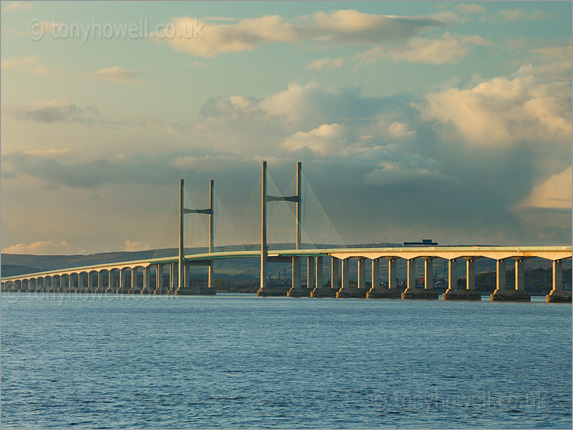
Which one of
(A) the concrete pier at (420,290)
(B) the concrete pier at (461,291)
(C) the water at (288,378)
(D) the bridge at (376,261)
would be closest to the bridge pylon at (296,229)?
(D) the bridge at (376,261)

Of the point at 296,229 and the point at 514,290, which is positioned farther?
the point at 296,229

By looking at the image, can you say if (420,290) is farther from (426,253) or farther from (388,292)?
(426,253)

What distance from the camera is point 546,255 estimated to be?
374 feet

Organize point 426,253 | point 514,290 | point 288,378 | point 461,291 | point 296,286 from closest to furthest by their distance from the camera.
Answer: point 288,378, point 514,290, point 426,253, point 461,291, point 296,286

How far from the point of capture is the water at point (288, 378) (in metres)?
31.7

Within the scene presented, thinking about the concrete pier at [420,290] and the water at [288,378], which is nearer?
the water at [288,378]

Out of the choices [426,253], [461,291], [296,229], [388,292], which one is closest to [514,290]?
[461,291]

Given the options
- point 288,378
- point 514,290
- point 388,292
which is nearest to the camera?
point 288,378

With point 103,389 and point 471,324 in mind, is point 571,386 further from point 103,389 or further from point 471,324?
point 471,324

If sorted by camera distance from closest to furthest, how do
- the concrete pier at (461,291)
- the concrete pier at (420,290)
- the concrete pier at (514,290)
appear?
the concrete pier at (514,290) → the concrete pier at (461,291) → the concrete pier at (420,290)

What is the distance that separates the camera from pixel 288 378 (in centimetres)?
4147

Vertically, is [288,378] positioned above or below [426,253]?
below

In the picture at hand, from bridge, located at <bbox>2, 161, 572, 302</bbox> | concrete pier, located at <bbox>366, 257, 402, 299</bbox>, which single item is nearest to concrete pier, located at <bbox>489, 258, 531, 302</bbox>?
bridge, located at <bbox>2, 161, 572, 302</bbox>

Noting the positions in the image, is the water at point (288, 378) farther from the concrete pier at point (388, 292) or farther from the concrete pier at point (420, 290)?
the concrete pier at point (388, 292)
